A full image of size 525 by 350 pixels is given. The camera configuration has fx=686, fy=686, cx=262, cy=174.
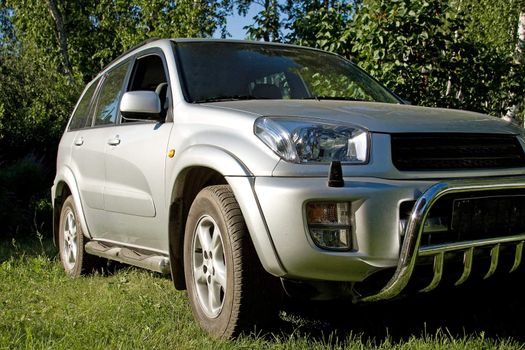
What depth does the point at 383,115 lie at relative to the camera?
337 cm

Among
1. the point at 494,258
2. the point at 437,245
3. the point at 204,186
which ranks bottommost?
the point at 494,258

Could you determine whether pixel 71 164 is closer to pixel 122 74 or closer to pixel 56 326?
pixel 122 74

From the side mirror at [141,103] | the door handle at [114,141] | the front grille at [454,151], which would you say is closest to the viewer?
the front grille at [454,151]

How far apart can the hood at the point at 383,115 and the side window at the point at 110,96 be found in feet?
5.15

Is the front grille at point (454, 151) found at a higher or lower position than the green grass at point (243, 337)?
higher

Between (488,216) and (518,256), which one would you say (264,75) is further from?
(518,256)

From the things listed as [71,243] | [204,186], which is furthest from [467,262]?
[71,243]

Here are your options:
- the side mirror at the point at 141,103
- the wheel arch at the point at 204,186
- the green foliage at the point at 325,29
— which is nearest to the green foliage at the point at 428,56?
the green foliage at the point at 325,29

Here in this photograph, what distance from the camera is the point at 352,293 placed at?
314 cm

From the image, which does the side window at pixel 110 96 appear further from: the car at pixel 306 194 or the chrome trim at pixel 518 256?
the chrome trim at pixel 518 256

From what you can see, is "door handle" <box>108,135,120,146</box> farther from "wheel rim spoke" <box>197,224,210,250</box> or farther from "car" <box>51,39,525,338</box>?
"wheel rim spoke" <box>197,224,210,250</box>

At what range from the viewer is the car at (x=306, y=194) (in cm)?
296

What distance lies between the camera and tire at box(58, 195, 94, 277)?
5555 millimetres

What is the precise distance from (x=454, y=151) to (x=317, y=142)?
691 mm
